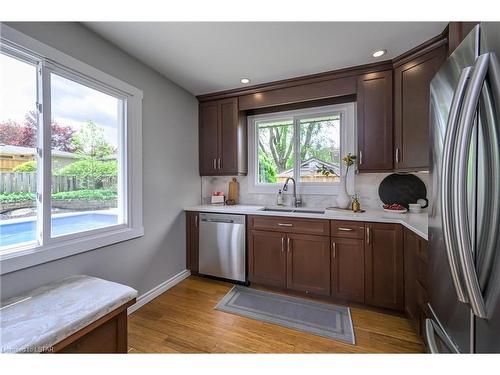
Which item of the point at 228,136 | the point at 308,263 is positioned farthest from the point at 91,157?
the point at 308,263

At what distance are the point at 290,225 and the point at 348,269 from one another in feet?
2.23


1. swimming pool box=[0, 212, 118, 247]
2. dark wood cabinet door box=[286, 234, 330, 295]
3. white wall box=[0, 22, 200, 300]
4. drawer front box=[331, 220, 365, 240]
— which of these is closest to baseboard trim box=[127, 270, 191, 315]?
white wall box=[0, 22, 200, 300]

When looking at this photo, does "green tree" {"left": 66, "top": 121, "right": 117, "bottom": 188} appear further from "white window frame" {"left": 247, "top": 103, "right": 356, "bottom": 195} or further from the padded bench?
"white window frame" {"left": 247, "top": 103, "right": 356, "bottom": 195}

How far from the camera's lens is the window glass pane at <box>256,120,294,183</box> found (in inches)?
115

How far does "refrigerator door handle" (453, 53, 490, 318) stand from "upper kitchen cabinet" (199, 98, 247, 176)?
235cm

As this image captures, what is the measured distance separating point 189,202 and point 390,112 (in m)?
2.53

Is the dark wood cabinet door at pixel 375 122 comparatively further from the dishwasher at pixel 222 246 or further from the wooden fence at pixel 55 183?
the wooden fence at pixel 55 183

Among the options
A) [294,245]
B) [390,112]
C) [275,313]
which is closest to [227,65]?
[390,112]

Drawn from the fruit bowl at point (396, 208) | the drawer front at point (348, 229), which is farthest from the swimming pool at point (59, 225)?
the fruit bowl at point (396, 208)

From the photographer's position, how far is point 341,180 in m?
2.60

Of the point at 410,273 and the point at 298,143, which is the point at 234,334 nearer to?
the point at 410,273

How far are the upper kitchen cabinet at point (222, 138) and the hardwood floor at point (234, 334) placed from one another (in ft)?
5.46

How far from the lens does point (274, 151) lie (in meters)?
3.00
